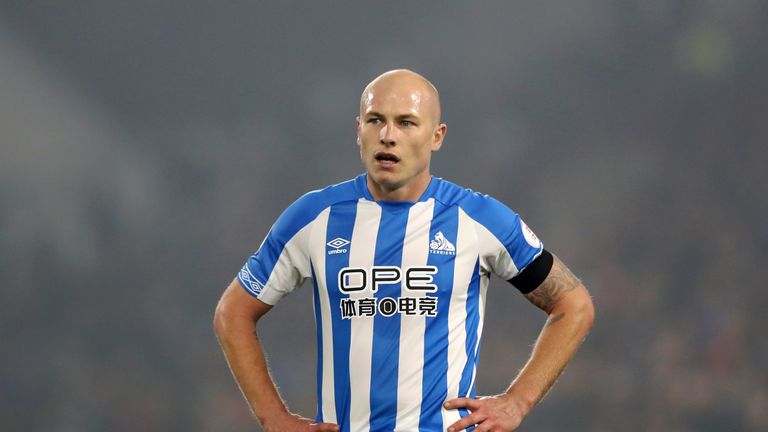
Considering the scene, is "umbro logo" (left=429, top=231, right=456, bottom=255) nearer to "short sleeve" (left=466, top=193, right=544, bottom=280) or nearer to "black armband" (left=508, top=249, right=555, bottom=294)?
"short sleeve" (left=466, top=193, right=544, bottom=280)

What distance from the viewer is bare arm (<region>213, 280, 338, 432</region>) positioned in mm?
2320

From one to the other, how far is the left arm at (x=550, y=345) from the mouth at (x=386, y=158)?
0.47m

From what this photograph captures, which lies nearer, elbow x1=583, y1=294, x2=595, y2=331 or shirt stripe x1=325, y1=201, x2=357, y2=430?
shirt stripe x1=325, y1=201, x2=357, y2=430

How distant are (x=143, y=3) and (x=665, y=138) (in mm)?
2843

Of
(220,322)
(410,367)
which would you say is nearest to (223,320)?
(220,322)

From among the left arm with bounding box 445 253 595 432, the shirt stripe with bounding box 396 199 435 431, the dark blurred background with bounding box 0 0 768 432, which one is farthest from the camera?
the dark blurred background with bounding box 0 0 768 432

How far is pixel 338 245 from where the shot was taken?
228 cm

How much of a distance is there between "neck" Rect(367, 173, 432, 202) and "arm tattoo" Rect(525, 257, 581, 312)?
1.20 feet

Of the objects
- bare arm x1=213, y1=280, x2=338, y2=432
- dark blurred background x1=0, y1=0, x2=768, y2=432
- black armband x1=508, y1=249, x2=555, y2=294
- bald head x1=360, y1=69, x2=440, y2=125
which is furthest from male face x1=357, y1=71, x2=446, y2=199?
dark blurred background x1=0, y1=0, x2=768, y2=432

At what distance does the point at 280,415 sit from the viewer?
7.61ft

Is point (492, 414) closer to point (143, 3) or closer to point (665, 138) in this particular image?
point (665, 138)

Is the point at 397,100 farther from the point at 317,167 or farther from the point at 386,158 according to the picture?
the point at 317,167

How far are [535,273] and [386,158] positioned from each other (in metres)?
0.45

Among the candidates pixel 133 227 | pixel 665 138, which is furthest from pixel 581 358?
pixel 133 227
